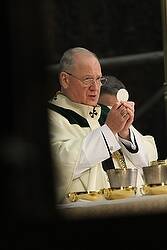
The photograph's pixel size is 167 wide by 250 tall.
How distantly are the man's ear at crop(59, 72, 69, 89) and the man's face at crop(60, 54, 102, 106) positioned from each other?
A: 34 millimetres

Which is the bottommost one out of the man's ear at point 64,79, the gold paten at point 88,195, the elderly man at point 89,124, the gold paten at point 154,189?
the gold paten at point 88,195

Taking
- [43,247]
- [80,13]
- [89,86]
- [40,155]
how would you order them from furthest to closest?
1. [89,86]
2. [80,13]
3. [40,155]
4. [43,247]

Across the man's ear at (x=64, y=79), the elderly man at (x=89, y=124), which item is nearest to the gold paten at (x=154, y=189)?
the elderly man at (x=89, y=124)

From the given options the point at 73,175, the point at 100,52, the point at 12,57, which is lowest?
the point at 73,175

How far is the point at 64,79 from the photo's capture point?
97.3 inches

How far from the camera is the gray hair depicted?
7.85 ft

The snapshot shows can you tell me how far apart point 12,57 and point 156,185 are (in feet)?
4.12

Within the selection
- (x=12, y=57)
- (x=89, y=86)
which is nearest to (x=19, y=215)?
(x=12, y=57)

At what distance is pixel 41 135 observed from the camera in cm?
158

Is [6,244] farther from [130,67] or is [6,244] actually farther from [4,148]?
[130,67]

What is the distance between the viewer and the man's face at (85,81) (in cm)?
257

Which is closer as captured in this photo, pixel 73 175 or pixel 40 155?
pixel 40 155

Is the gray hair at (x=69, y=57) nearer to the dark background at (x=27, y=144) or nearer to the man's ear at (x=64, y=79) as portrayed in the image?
the man's ear at (x=64, y=79)

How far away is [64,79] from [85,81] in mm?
151
